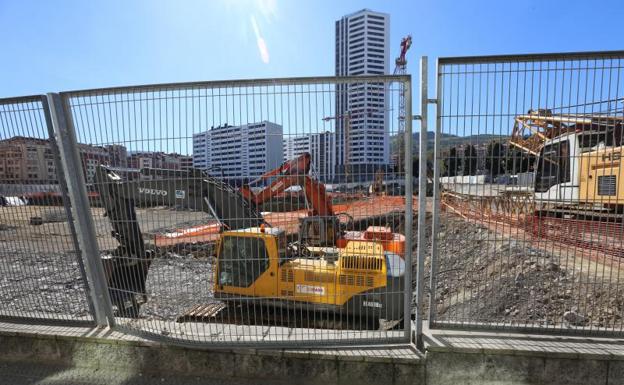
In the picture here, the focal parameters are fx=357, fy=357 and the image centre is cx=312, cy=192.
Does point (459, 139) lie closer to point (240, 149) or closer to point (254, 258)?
point (240, 149)

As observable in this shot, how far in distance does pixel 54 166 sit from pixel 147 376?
2144 mm

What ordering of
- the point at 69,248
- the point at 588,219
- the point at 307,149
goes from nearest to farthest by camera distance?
the point at 307,149, the point at 588,219, the point at 69,248

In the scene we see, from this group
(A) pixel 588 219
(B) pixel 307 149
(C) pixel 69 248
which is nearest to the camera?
(B) pixel 307 149

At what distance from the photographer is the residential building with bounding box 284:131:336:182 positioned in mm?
3000

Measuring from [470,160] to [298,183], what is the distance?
1490 millimetres

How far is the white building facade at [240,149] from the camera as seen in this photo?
122 inches

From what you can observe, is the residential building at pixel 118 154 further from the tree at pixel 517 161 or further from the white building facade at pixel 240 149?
the tree at pixel 517 161

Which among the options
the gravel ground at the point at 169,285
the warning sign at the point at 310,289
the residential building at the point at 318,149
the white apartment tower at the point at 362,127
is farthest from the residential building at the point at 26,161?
the warning sign at the point at 310,289

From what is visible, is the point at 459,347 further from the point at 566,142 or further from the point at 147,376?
the point at 147,376

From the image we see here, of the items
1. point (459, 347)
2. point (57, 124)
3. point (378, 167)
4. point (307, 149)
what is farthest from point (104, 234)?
point (459, 347)

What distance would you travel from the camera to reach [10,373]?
337cm

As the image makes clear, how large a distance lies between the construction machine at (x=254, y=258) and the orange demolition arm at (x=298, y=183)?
0.07ft

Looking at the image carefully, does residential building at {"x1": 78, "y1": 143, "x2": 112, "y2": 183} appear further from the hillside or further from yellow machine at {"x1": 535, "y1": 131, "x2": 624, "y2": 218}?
yellow machine at {"x1": 535, "y1": 131, "x2": 624, "y2": 218}

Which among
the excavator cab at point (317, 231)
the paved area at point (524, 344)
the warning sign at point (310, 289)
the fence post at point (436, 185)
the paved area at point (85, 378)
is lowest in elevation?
the paved area at point (85, 378)
